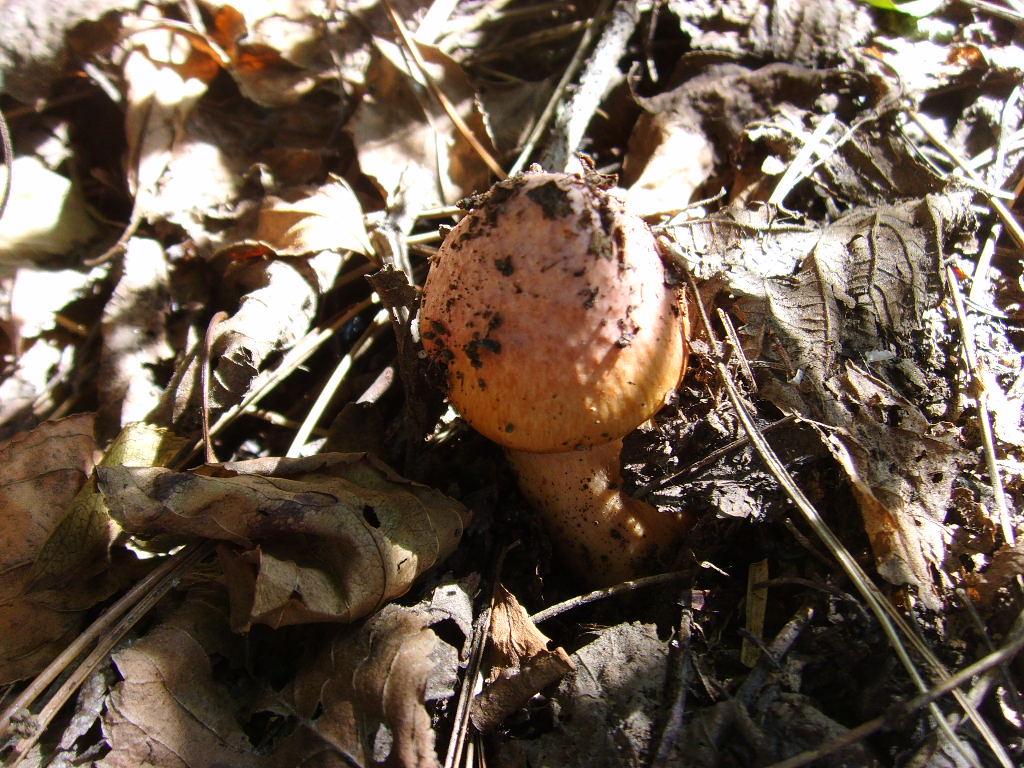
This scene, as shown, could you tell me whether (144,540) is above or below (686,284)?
below

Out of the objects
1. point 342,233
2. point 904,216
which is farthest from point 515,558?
point 904,216

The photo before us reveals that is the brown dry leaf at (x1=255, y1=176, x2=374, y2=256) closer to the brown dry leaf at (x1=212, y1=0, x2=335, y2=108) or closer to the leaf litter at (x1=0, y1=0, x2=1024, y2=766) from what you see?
the leaf litter at (x1=0, y1=0, x2=1024, y2=766)

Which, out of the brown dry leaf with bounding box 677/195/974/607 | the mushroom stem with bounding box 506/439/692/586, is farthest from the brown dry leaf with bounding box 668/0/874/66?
the mushroom stem with bounding box 506/439/692/586

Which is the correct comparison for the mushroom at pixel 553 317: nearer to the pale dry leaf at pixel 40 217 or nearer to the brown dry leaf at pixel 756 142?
the brown dry leaf at pixel 756 142

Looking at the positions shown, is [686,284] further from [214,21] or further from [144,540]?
[214,21]

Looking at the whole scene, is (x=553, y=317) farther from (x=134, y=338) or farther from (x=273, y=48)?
(x=273, y=48)

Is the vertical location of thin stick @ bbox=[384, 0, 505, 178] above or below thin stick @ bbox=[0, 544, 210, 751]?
above
